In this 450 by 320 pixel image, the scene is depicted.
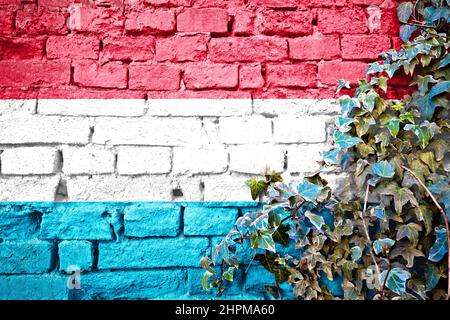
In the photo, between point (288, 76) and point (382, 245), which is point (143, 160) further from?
point (382, 245)

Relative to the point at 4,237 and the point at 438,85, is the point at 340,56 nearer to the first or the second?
the point at 438,85

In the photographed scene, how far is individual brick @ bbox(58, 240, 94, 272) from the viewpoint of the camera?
131 centimetres

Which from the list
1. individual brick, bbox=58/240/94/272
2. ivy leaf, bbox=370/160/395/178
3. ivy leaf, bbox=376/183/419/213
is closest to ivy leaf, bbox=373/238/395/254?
ivy leaf, bbox=376/183/419/213

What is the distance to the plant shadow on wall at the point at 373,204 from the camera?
1.26 meters

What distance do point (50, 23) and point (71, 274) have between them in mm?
948

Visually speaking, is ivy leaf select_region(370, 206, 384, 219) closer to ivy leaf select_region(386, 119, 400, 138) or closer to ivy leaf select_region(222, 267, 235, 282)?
ivy leaf select_region(386, 119, 400, 138)

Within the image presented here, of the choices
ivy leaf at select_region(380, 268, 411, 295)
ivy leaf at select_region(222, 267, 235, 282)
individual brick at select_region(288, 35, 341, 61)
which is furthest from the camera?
individual brick at select_region(288, 35, 341, 61)

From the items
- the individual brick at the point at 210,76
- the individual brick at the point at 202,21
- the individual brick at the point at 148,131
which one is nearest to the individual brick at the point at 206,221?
the individual brick at the point at 148,131

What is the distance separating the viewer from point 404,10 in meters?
1.38

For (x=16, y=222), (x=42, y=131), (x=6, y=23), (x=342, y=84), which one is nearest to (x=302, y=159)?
(x=342, y=84)

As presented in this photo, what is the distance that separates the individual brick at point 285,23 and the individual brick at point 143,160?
0.62 m

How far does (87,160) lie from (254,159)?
625 mm

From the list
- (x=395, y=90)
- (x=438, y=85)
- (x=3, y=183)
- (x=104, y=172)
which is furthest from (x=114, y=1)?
(x=438, y=85)

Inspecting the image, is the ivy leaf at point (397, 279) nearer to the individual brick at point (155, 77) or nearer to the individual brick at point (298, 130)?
the individual brick at point (298, 130)
